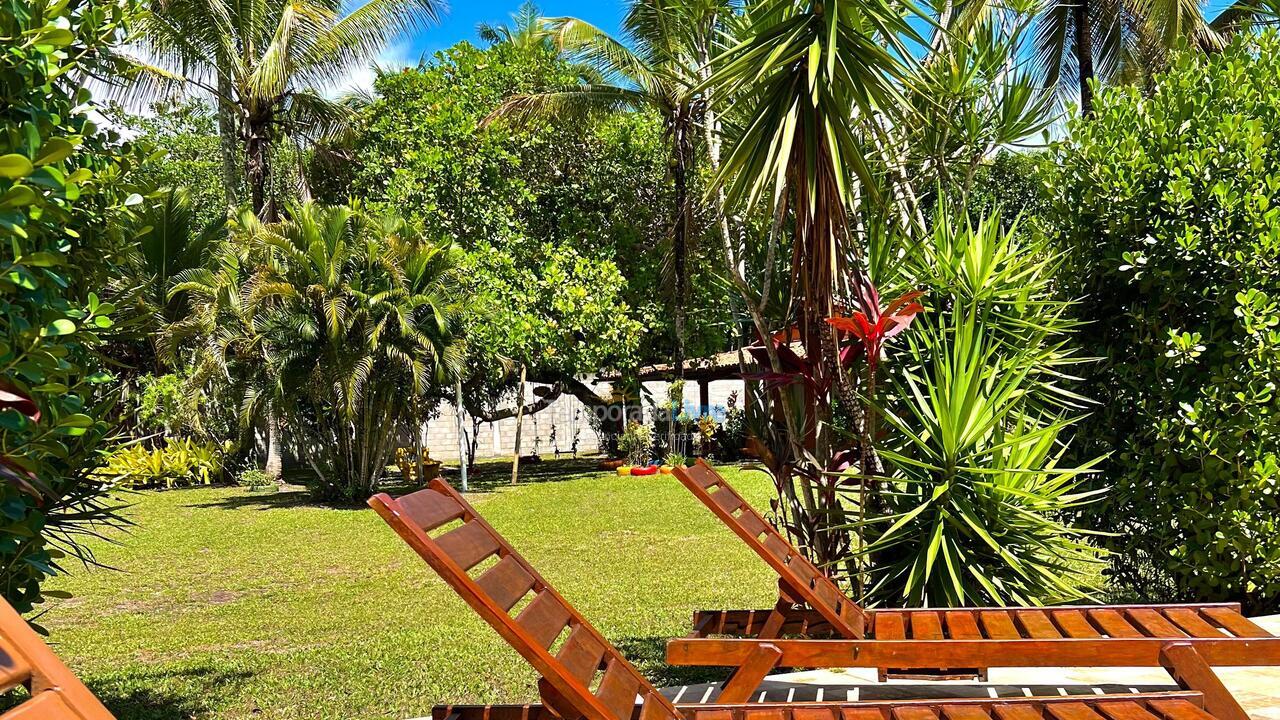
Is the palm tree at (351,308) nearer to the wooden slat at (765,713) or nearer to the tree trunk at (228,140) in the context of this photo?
the tree trunk at (228,140)

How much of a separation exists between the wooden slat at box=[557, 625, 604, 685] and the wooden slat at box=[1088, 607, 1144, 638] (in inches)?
75.8

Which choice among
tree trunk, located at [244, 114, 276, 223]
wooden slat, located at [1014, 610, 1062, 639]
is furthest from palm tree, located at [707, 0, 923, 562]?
tree trunk, located at [244, 114, 276, 223]

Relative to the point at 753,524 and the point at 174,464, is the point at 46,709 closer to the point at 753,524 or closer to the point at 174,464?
the point at 753,524

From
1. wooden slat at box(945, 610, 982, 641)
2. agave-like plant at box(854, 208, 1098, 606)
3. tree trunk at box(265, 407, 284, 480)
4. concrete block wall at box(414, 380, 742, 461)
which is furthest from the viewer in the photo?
concrete block wall at box(414, 380, 742, 461)

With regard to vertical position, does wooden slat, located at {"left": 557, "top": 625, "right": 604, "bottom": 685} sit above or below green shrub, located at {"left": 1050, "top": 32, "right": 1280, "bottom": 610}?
below

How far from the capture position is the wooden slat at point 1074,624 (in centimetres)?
353

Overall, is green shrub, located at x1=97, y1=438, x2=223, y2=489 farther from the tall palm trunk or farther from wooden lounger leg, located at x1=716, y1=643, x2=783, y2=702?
wooden lounger leg, located at x1=716, y1=643, x2=783, y2=702

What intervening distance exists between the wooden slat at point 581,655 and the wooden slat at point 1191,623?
216 centimetres

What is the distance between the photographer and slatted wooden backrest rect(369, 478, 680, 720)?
2.45 meters

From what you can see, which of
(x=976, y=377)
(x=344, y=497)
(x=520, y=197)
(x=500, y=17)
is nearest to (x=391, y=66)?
(x=520, y=197)

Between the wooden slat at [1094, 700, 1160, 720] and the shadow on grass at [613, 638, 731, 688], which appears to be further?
the shadow on grass at [613, 638, 731, 688]

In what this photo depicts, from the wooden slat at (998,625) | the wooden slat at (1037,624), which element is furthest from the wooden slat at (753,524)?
the wooden slat at (1037,624)

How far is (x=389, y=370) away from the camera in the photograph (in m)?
14.7

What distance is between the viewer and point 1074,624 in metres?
3.69
